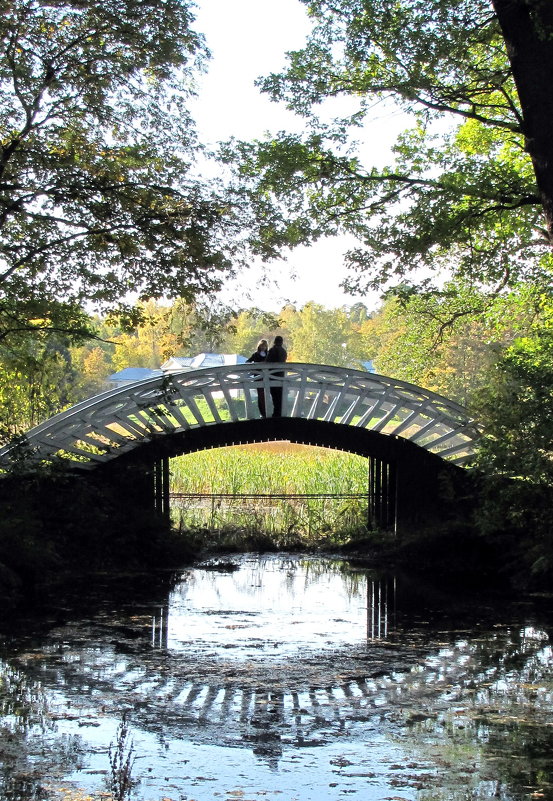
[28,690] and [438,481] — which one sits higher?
[438,481]

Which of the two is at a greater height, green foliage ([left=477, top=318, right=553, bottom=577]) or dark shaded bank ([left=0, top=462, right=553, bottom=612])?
green foliage ([left=477, top=318, right=553, bottom=577])

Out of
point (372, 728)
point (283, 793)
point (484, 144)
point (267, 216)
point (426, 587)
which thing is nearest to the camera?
point (283, 793)

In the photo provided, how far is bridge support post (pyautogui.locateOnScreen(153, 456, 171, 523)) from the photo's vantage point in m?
19.5

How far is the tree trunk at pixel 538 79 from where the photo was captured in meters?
9.30

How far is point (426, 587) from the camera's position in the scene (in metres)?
16.3

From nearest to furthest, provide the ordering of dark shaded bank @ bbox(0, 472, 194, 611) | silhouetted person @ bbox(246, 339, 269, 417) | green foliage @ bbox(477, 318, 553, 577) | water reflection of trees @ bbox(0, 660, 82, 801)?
water reflection of trees @ bbox(0, 660, 82, 801) < dark shaded bank @ bbox(0, 472, 194, 611) < green foliage @ bbox(477, 318, 553, 577) < silhouetted person @ bbox(246, 339, 269, 417)

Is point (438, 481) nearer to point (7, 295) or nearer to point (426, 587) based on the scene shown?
point (426, 587)

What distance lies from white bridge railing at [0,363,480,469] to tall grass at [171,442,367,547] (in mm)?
2729

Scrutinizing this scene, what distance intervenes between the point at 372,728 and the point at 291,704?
998 millimetres

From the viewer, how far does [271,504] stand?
75.5 feet

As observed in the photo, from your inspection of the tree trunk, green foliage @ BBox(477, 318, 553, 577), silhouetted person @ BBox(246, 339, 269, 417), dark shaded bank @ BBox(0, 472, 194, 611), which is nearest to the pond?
dark shaded bank @ BBox(0, 472, 194, 611)

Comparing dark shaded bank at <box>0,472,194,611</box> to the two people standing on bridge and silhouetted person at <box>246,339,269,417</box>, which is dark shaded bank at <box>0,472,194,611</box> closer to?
silhouetted person at <box>246,339,269,417</box>

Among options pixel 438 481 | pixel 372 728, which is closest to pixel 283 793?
pixel 372 728

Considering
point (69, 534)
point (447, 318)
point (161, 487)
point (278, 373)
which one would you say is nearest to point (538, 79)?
point (278, 373)
